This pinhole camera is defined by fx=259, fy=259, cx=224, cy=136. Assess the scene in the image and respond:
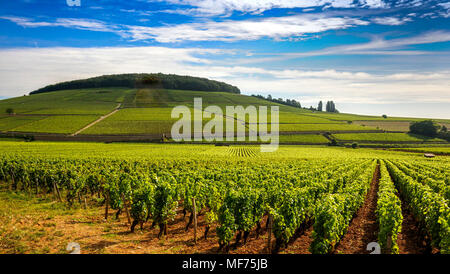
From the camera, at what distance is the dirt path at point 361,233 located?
519 inches

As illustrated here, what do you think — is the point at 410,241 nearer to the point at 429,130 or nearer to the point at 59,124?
the point at 59,124

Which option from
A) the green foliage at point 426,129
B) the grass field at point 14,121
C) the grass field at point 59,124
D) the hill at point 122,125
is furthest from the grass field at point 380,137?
the grass field at point 14,121

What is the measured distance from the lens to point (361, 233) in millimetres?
15312

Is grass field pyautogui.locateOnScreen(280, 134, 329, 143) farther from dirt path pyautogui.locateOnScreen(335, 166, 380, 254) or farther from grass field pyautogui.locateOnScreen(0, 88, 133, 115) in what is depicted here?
grass field pyautogui.locateOnScreen(0, 88, 133, 115)

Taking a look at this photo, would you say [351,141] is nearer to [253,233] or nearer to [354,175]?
[354,175]

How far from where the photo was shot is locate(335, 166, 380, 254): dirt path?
43.2 feet

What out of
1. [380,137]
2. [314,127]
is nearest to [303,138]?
[314,127]

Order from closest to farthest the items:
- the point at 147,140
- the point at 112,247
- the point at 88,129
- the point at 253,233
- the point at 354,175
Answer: the point at 112,247
the point at 253,233
the point at 354,175
the point at 147,140
the point at 88,129

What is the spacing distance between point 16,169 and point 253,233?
24991 mm

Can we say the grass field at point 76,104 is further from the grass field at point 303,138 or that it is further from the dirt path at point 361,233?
the dirt path at point 361,233

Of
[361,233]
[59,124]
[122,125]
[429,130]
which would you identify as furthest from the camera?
[429,130]

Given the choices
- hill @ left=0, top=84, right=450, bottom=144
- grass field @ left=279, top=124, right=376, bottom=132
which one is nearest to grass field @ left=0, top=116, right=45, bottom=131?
hill @ left=0, top=84, right=450, bottom=144
